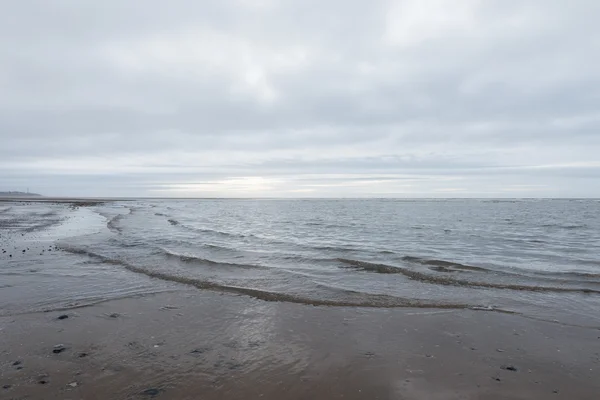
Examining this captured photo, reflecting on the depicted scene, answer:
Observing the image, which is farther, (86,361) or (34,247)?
(34,247)

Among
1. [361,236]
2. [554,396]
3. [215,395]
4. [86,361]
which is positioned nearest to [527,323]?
[554,396]

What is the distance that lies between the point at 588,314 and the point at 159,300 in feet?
36.1

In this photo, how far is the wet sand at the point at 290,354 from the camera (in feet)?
18.0

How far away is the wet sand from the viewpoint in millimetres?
5480

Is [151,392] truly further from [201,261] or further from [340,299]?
[201,261]

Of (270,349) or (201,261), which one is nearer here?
(270,349)

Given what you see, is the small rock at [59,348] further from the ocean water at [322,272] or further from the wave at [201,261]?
the wave at [201,261]

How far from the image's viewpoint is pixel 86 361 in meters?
6.22

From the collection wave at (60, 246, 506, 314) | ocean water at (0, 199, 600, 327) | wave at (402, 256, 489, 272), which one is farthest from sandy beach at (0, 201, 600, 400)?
wave at (402, 256, 489, 272)

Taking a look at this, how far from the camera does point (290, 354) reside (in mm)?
6766

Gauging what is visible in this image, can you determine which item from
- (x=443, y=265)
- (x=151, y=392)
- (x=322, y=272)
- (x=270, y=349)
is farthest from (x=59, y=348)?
(x=443, y=265)

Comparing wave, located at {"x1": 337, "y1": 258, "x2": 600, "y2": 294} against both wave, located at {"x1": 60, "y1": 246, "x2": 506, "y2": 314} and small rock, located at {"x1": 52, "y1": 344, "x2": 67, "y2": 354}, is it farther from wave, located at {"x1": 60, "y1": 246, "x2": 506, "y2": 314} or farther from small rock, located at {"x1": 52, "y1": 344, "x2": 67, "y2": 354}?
small rock, located at {"x1": 52, "y1": 344, "x2": 67, "y2": 354}

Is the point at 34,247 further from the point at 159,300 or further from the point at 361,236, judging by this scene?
the point at 361,236

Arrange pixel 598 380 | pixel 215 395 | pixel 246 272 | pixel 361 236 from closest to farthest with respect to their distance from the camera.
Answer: pixel 215 395 → pixel 598 380 → pixel 246 272 → pixel 361 236
